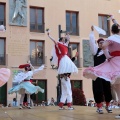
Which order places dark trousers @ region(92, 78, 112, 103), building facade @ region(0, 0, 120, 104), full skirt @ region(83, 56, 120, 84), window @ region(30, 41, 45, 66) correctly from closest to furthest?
1. full skirt @ region(83, 56, 120, 84)
2. dark trousers @ region(92, 78, 112, 103)
3. building facade @ region(0, 0, 120, 104)
4. window @ region(30, 41, 45, 66)

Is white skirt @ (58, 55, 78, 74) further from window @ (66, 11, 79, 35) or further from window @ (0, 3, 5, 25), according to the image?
window @ (66, 11, 79, 35)

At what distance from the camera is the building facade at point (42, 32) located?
26953mm

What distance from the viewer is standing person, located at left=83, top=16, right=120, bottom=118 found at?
5.61m

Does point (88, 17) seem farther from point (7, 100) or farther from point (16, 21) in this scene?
point (7, 100)

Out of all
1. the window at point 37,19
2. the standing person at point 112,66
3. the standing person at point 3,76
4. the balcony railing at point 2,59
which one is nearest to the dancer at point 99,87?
the standing person at point 112,66

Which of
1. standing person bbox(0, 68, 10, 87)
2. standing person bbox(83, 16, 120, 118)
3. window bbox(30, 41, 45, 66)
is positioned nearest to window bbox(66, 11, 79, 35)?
window bbox(30, 41, 45, 66)

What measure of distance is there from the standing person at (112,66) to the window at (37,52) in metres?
21.7

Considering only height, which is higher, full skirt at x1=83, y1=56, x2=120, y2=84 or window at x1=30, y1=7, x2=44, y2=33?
window at x1=30, y1=7, x2=44, y2=33

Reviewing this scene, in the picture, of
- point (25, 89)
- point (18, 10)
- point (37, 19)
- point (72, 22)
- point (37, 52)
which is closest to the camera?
point (25, 89)

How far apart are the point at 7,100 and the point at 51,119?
20834 mm

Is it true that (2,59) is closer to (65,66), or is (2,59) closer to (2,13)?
(2,13)

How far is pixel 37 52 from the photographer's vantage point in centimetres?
2811

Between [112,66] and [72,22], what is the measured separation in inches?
973

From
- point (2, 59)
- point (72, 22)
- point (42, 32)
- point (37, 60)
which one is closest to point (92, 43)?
point (2, 59)
